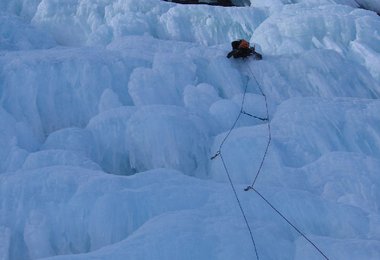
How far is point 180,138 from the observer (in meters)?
5.44

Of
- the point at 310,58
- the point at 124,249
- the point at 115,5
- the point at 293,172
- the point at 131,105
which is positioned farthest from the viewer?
the point at 115,5

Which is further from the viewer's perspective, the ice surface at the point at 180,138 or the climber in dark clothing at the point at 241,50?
the climber in dark clothing at the point at 241,50

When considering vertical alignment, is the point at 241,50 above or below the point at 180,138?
above

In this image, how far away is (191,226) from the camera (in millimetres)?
3490

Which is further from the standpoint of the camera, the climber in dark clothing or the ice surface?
the climber in dark clothing

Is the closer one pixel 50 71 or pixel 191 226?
pixel 191 226

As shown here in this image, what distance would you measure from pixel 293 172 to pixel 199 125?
54.7 inches

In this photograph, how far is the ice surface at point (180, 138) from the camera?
3.73 metres

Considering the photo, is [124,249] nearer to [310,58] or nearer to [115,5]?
[310,58]

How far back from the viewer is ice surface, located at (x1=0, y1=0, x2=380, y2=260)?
12.2ft

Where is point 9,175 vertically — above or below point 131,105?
above

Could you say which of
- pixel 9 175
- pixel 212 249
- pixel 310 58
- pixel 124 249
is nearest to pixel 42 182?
pixel 9 175

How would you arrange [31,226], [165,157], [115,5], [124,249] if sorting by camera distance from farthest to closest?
[115,5]
[165,157]
[31,226]
[124,249]

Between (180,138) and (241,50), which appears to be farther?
(241,50)
